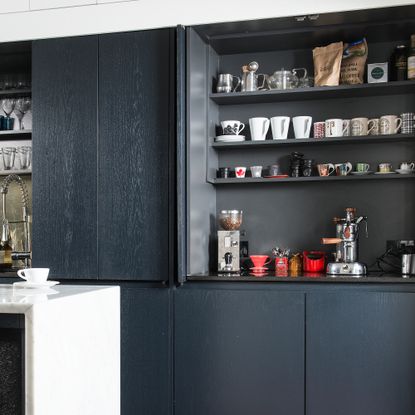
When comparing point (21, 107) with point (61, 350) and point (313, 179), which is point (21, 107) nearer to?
point (313, 179)

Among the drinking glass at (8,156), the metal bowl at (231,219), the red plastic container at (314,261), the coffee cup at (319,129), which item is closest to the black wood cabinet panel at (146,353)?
the metal bowl at (231,219)

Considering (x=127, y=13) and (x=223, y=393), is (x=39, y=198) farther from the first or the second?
(x=223, y=393)

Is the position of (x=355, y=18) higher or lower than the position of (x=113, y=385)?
higher

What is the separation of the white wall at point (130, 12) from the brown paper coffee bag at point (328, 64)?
354mm

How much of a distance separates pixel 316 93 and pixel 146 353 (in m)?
1.62

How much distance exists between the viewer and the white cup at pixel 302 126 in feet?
10.8

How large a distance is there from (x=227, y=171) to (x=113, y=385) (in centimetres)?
152

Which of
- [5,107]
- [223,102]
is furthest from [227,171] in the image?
[5,107]

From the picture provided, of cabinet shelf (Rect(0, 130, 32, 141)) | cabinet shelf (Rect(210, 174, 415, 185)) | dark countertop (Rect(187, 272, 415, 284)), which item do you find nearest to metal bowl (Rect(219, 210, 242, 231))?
cabinet shelf (Rect(210, 174, 415, 185))

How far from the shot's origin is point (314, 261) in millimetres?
3277

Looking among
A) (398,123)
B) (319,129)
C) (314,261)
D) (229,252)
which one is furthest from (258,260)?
(398,123)

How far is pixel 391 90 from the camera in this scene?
3.23 m

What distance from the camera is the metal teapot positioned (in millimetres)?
3336

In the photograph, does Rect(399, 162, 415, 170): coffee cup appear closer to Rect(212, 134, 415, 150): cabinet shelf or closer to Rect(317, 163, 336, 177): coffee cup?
Rect(212, 134, 415, 150): cabinet shelf
